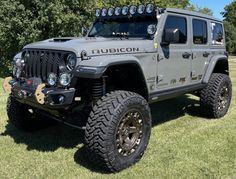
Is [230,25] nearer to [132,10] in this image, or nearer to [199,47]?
[199,47]

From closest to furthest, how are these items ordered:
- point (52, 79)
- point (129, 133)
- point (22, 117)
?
point (52, 79), point (129, 133), point (22, 117)

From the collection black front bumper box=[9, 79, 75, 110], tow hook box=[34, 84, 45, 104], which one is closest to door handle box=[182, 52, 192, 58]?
black front bumper box=[9, 79, 75, 110]

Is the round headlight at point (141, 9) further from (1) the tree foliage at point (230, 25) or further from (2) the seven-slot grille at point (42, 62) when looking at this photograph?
(1) the tree foliage at point (230, 25)

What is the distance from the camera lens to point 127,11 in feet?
19.8

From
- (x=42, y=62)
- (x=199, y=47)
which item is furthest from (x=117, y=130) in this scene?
(x=199, y=47)

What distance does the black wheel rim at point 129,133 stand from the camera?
467cm

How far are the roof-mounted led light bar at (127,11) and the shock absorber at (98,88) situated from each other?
5.55ft

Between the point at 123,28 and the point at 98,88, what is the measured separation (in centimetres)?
175

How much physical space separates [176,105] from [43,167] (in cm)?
445

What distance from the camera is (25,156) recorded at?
5.09 metres

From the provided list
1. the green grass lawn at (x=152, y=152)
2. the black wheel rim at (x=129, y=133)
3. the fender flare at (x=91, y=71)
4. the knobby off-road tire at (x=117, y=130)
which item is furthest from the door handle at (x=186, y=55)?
the fender flare at (x=91, y=71)

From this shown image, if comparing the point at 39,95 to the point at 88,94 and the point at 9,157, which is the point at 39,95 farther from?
the point at 9,157

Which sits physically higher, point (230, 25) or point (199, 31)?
point (230, 25)

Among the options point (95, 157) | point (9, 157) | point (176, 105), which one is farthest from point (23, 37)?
point (95, 157)
